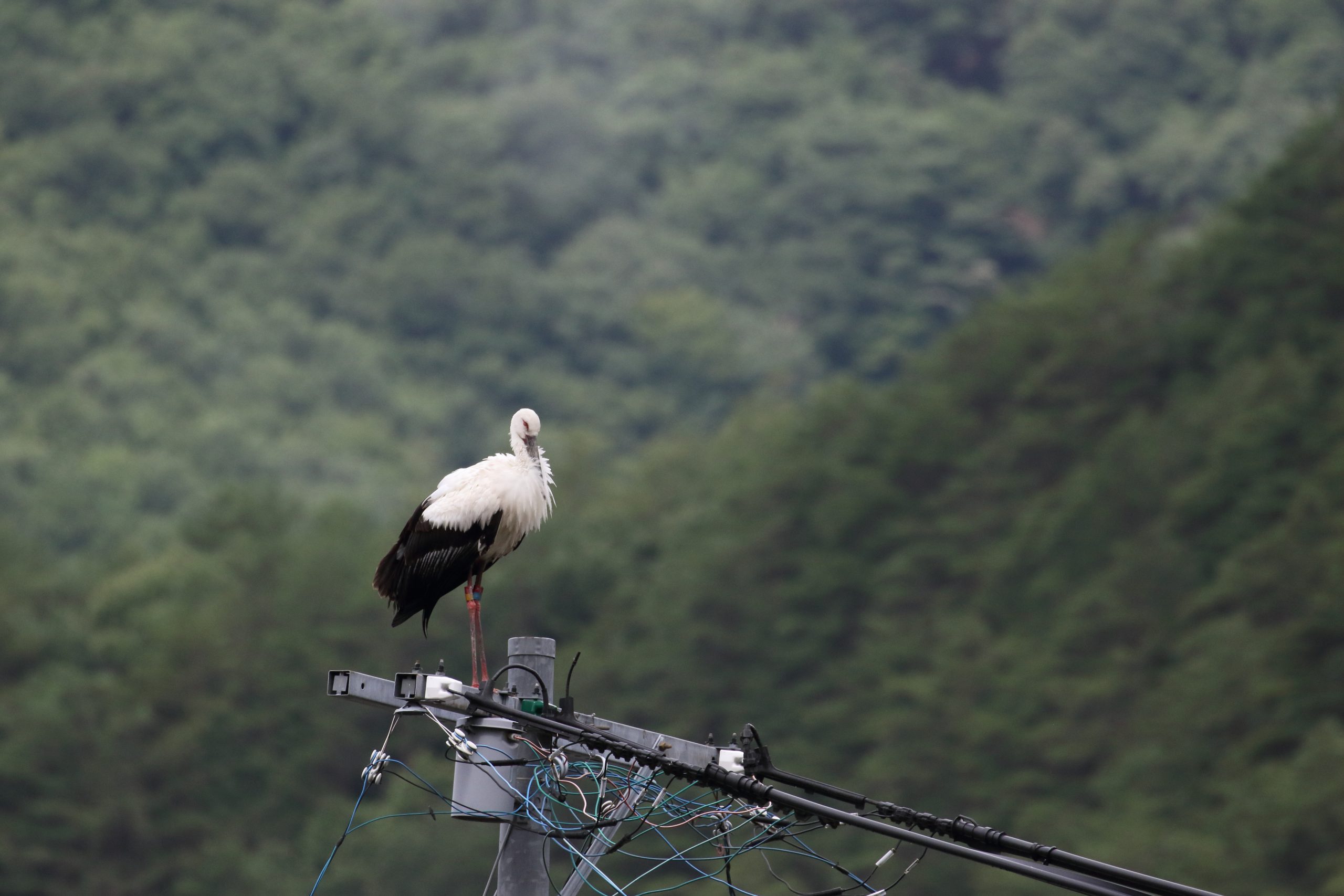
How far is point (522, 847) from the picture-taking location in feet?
27.1

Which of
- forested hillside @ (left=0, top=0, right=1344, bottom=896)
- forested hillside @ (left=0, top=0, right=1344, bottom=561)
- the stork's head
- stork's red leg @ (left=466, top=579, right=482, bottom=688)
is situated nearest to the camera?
stork's red leg @ (left=466, top=579, right=482, bottom=688)

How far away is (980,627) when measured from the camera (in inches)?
2283

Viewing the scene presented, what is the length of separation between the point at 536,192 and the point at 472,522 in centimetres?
13167

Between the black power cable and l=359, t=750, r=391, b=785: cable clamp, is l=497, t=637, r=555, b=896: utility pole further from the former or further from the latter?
l=359, t=750, r=391, b=785: cable clamp

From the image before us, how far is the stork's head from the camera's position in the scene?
1037 centimetres

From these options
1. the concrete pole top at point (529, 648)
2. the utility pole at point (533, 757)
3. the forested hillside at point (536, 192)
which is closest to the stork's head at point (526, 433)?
the concrete pole top at point (529, 648)

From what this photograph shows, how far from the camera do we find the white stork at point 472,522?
34.5 feet

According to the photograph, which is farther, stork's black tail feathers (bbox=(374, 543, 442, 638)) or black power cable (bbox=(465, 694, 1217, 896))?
stork's black tail feathers (bbox=(374, 543, 442, 638))

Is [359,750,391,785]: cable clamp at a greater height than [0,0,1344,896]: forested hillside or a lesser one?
lesser

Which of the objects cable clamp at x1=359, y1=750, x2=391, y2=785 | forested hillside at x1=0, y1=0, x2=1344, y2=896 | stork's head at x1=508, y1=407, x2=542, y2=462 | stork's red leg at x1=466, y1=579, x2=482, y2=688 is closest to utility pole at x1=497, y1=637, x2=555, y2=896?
cable clamp at x1=359, y1=750, x2=391, y2=785

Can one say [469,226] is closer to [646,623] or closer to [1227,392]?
[646,623]

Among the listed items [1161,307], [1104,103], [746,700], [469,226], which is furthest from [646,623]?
[1104,103]

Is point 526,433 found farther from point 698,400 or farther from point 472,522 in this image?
point 698,400

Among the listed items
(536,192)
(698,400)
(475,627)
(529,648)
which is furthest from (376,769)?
(536,192)
